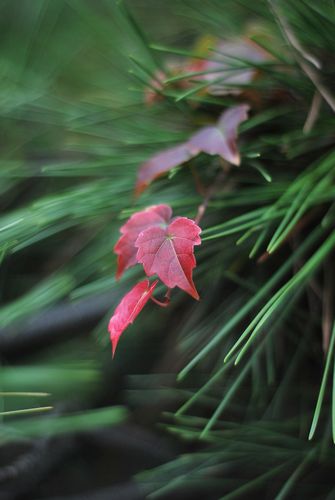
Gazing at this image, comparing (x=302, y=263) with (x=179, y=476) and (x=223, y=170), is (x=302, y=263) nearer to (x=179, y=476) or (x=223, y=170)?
(x=223, y=170)

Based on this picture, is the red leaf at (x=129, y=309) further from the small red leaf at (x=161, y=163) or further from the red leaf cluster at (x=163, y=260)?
the small red leaf at (x=161, y=163)

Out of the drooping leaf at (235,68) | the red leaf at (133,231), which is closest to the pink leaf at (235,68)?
the drooping leaf at (235,68)

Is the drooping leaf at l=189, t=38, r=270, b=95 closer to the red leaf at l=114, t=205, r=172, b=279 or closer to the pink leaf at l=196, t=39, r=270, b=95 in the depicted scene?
the pink leaf at l=196, t=39, r=270, b=95

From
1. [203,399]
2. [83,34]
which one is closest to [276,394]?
[203,399]

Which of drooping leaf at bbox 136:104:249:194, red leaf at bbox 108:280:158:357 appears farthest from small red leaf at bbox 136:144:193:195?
red leaf at bbox 108:280:158:357

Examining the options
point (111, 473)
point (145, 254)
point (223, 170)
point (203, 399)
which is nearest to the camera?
point (145, 254)

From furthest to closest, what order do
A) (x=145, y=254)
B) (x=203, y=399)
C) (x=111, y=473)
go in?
(x=111, y=473) → (x=203, y=399) → (x=145, y=254)

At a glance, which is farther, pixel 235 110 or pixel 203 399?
pixel 203 399
